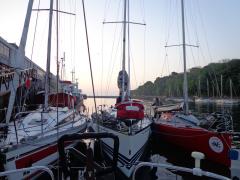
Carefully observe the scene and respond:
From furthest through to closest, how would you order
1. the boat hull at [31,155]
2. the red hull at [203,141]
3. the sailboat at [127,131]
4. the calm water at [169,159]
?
the red hull at [203,141] < the calm water at [169,159] < the sailboat at [127,131] < the boat hull at [31,155]

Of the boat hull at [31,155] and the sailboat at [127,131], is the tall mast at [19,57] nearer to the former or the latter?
the boat hull at [31,155]

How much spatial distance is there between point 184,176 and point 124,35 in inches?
502

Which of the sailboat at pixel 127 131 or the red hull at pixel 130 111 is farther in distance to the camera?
the red hull at pixel 130 111

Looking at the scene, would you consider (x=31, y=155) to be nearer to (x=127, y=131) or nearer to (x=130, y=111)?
(x=127, y=131)

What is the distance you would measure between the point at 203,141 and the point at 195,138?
1.96 feet

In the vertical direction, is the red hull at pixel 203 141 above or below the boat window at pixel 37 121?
below

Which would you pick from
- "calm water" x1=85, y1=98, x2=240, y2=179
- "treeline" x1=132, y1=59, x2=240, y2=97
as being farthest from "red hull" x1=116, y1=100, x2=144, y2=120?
"treeline" x1=132, y1=59, x2=240, y2=97

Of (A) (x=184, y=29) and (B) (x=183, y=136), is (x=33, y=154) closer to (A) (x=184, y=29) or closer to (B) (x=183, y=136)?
(B) (x=183, y=136)

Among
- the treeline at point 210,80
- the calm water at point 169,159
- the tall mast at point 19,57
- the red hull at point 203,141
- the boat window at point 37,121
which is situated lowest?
the calm water at point 169,159

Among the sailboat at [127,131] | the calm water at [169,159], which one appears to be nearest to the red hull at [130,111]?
the sailboat at [127,131]

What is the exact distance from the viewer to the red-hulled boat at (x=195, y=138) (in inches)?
556

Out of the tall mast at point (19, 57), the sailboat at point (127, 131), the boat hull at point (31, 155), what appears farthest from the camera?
the sailboat at point (127, 131)

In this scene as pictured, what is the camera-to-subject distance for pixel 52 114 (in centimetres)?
1514

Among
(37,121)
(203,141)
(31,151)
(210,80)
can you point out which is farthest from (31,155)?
(210,80)
